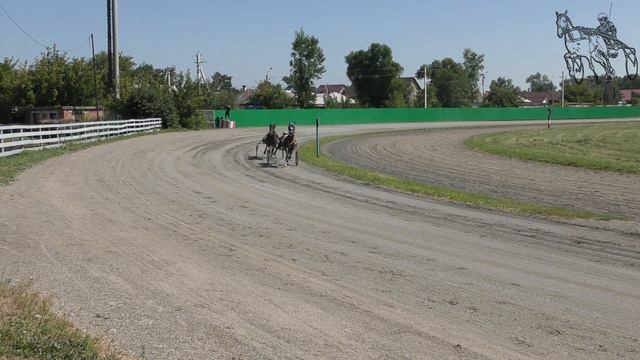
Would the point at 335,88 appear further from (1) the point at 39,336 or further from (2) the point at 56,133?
(1) the point at 39,336

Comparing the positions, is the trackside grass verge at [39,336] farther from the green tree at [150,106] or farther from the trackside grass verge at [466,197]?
the green tree at [150,106]

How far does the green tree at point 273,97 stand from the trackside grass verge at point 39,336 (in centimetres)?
10332

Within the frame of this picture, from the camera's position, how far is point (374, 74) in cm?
11988

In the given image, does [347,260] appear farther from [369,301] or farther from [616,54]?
[616,54]

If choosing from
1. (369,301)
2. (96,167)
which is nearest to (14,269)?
(369,301)

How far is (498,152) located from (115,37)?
32.5m

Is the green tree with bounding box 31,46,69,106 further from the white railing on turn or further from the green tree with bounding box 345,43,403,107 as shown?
the green tree with bounding box 345,43,403,107

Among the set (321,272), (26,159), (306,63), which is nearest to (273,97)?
(306,63)

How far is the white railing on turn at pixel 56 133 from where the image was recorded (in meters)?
26.2

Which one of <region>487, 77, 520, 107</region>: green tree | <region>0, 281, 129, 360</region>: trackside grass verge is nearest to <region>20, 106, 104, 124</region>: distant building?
<region>0, 281, 129, 360</region>: trackside grass verge

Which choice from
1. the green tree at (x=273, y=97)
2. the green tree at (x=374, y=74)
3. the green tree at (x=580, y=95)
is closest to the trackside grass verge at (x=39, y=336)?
the green tree at (x=273, y=97)

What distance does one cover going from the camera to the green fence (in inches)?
2746

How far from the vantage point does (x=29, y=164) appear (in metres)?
22.0

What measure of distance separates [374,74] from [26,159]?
327ft
